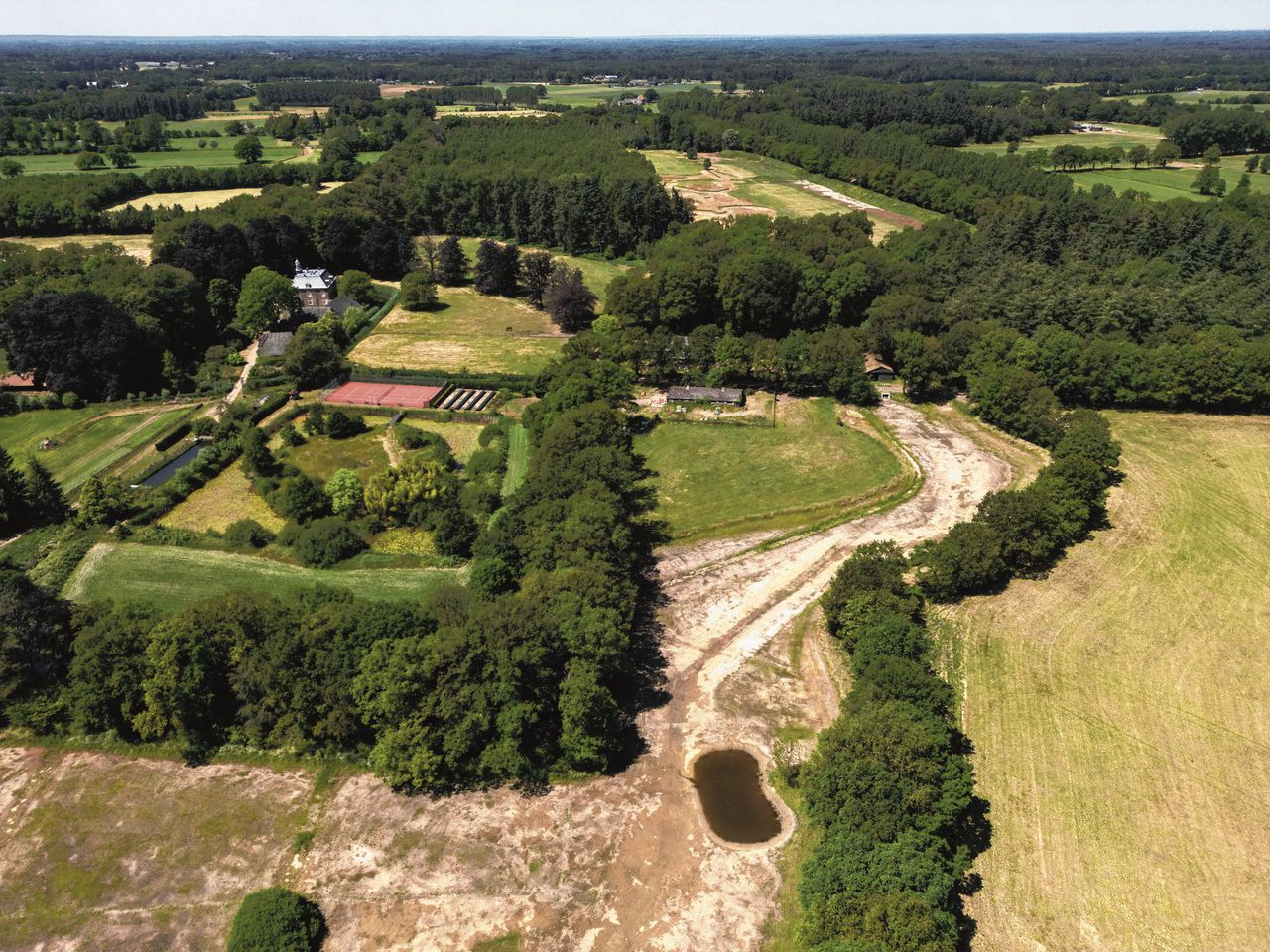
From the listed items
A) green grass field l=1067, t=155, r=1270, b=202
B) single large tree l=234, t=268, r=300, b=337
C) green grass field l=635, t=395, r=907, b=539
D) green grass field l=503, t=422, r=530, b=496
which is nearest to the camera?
green grass field l=635, t=395, r=907, b=539

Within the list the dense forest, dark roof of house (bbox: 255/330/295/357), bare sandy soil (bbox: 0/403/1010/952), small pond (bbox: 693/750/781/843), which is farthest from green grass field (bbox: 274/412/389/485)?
small pond (bbox: 693/750/781/843)

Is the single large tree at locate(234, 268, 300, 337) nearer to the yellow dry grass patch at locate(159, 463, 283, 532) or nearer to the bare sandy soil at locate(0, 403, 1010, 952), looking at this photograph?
the yellow dry grass patch at locate(159, 463, 283, 532)

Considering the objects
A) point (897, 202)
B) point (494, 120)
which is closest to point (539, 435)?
point (897, 202)

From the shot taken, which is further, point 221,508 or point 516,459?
point 516,459

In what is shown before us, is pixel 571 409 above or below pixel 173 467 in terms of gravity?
above

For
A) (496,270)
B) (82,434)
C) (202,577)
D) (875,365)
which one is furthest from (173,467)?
(875,365)

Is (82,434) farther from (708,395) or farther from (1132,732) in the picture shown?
(1132,732)
